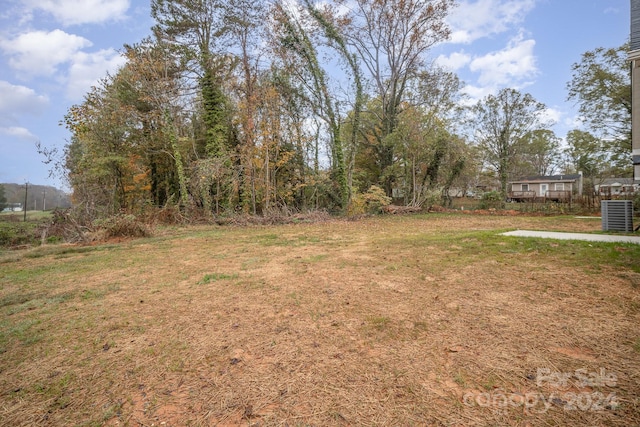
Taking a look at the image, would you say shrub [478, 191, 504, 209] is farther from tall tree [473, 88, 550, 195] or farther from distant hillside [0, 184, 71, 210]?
distant hillside [0, 184, 71, 210]

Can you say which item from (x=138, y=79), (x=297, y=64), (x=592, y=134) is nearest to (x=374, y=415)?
(x=297, y=64)

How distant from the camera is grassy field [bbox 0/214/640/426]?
5.10 ft

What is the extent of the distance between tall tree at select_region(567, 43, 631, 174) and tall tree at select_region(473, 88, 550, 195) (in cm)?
386

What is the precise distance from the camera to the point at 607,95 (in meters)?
15.9

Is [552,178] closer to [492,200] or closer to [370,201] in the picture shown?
[492,200]

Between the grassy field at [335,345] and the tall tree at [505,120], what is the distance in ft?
63.0

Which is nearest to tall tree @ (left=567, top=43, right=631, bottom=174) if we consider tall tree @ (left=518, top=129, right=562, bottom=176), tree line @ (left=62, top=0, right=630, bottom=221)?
tree line @ (left=62, top=0, right=630, bottom=221)

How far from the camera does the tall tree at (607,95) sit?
605 inches

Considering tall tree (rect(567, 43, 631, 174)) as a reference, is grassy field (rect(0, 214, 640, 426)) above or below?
below

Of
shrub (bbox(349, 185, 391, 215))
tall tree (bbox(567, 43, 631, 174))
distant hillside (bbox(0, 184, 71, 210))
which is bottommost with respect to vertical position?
shrub (bbox(349, 185, 391, 215))

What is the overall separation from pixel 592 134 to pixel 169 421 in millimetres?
23930

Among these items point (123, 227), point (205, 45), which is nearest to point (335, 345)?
point (123, 227)

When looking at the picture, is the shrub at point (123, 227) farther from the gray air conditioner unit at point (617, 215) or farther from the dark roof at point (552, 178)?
the dark roof at point (552, 178)

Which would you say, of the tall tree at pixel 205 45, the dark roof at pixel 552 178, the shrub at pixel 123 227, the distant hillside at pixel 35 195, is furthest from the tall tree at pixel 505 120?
the distant hillside at pixel 35 195
